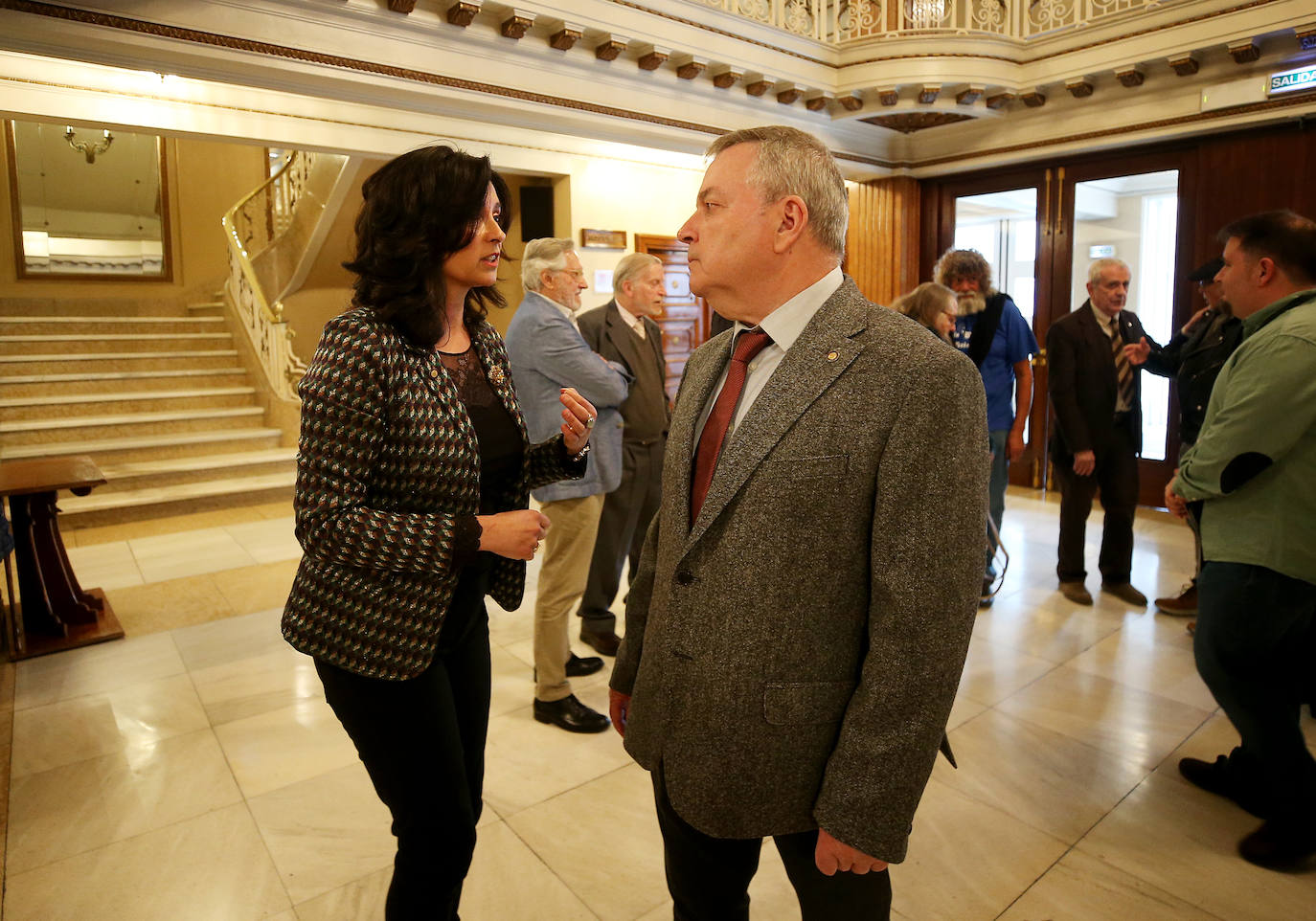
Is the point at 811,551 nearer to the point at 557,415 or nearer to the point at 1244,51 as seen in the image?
the point at 557,415

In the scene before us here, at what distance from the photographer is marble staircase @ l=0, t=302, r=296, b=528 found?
279 inches

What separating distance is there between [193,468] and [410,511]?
6984 millimetres

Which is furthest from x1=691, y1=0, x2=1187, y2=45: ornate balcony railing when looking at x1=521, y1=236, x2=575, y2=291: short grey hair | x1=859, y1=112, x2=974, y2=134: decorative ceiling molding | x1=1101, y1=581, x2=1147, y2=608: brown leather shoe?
x1=1101, y1=581, x2=1147, y2=608: brown leather shoe

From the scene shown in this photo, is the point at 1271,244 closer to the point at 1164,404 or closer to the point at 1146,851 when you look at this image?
the point at 1146,851

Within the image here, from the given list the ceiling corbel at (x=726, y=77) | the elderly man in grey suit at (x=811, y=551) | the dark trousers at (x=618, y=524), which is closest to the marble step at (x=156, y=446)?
the ceiling corbel at (x=726, y=77)

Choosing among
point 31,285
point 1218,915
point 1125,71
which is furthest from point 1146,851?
point 31,285

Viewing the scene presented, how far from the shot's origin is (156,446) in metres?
7.67

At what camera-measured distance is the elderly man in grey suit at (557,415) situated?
3045 mm

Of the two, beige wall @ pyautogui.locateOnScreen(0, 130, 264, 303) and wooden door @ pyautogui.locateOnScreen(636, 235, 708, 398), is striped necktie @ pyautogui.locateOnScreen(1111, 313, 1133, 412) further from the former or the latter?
beige wall @ pyautogui.locateOnScreen(0, 130, 264, 303)

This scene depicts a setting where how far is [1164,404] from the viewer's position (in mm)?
6957

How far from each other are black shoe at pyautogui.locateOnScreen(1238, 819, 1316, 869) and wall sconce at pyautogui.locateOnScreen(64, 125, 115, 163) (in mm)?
13432

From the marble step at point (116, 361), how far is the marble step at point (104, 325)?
22.1 inches

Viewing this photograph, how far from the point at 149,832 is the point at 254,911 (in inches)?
23.7

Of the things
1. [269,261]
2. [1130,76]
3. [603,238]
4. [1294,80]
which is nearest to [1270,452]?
[1294,80]
